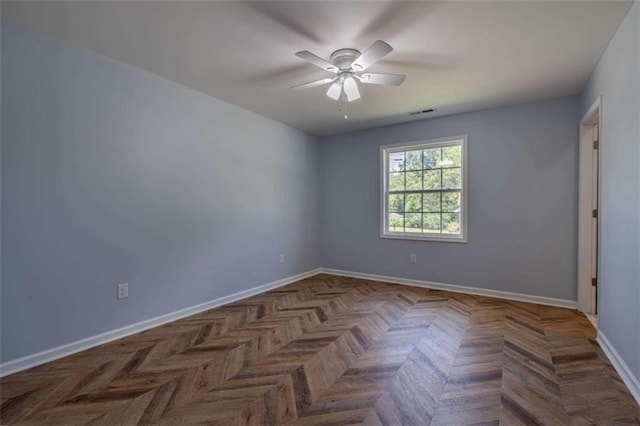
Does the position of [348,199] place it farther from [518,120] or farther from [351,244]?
[518,120]

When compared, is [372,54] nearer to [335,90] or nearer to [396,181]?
[335,90]

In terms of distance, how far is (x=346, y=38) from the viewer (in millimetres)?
2201

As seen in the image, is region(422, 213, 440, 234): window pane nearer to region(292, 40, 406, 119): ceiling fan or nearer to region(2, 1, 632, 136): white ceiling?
region(2, 1, 632, 136): white ceiling

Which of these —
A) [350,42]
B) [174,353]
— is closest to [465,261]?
[350,42]

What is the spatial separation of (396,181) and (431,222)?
0.81 meters

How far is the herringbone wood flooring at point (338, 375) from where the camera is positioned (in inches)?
65.0

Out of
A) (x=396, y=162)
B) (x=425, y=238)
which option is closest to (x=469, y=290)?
(x=425, y=238)

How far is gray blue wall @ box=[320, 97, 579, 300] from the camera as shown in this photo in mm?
3377

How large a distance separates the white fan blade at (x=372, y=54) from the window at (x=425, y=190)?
229 centimetres

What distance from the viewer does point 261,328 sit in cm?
284

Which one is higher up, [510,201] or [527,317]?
[510,201]

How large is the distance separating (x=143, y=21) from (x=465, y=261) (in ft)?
13.7

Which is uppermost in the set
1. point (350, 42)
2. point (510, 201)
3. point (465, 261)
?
point (350, 42)

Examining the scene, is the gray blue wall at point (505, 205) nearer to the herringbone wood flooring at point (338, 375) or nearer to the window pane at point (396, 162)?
the window pane at point (396, 162)
